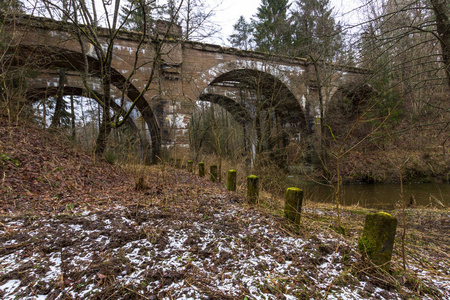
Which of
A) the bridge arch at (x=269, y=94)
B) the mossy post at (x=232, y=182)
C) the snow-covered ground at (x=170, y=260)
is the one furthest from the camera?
the bridge arch at (x=269, y=94)

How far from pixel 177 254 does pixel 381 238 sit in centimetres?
203

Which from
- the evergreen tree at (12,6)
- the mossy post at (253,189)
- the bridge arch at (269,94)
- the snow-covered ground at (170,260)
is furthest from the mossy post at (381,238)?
the bridge arch at (269,94)

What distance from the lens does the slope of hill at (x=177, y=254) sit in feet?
5.96

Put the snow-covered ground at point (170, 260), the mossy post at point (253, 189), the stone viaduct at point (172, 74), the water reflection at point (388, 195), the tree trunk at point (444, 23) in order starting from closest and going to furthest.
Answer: the snow-covered ground at point (170, 260), the mossy post at point (253, 189), the tree trunk at point (444, 23), the water reflection at point (388, 195), the stone viaduct at point (172, 74)

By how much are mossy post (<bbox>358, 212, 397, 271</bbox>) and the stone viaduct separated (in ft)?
21.2

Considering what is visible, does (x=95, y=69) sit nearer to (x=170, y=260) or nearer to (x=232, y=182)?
(x=232, y=182)

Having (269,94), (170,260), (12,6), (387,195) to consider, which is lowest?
(387,195)

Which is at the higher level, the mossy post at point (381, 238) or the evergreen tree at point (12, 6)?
the evergreen tree at point (12, 6)

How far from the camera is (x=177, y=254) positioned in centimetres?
233

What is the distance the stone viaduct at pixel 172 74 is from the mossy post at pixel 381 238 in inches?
254

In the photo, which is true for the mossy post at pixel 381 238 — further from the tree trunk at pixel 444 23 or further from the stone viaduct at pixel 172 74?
the stone viaduct at pixel 172 74

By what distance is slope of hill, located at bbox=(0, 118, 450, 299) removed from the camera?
5.96ft

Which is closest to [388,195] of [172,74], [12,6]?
[172,74]

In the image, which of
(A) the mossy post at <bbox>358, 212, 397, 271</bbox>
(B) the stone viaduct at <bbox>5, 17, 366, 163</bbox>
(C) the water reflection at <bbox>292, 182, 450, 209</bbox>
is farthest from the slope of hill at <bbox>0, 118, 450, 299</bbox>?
(B) the stone viaduct at <bbox>5, 17, 366, 163</bbox>
